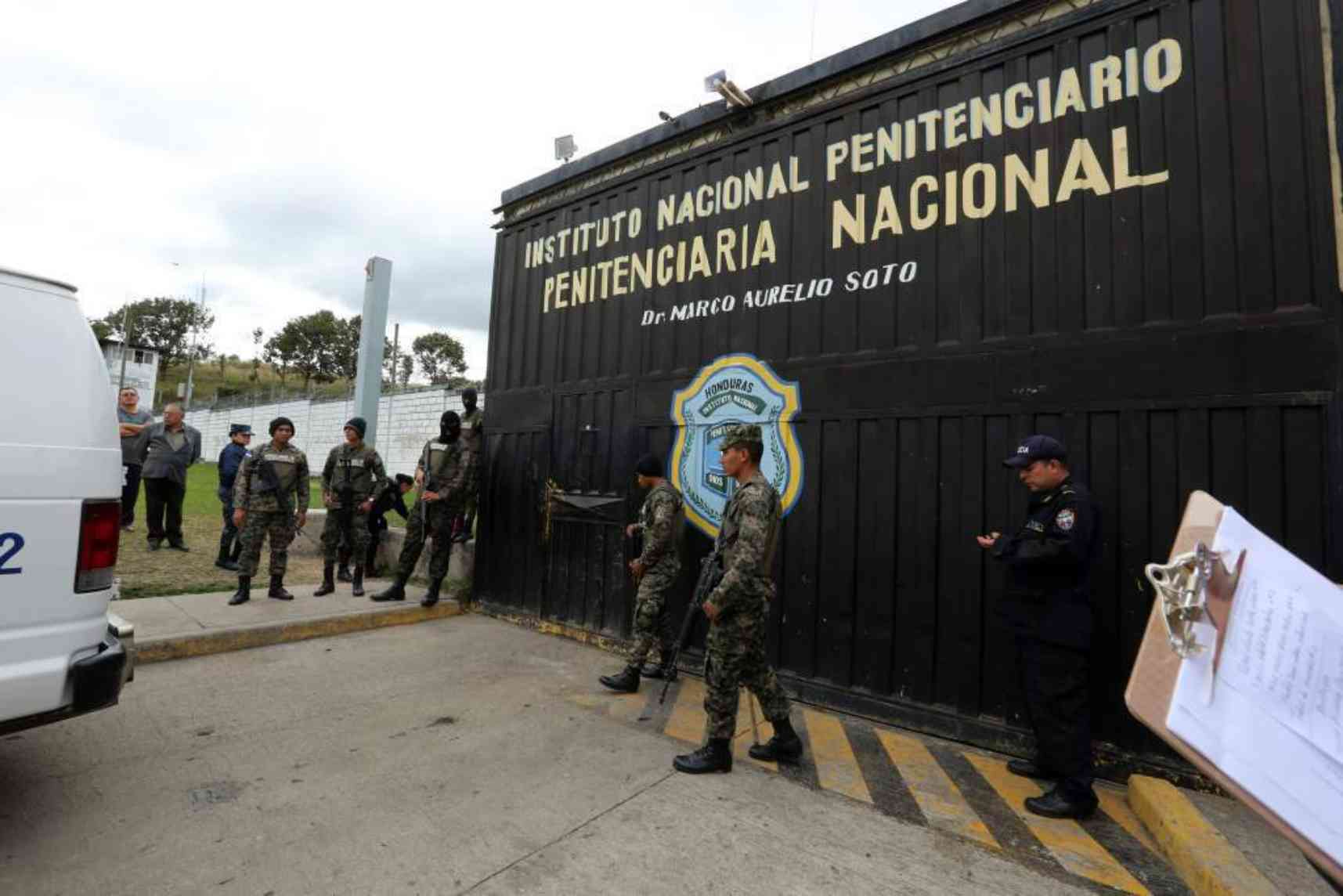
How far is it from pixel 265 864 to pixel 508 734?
1.36 meters

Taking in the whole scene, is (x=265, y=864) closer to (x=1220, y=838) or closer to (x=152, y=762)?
(x=152, y=762)

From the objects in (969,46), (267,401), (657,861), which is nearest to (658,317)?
(969,46)

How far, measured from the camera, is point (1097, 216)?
349 cm

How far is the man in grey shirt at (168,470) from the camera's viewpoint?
7.30m

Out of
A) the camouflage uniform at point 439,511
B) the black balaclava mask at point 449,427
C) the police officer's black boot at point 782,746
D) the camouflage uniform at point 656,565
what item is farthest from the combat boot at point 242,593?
the police officer's black boot at point 782,746

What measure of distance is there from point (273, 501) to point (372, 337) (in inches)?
98.9

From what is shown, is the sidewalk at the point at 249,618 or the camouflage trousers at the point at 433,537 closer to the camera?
the sidewalk at the point at 249,618

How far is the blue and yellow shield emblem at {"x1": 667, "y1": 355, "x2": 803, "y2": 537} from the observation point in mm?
4488

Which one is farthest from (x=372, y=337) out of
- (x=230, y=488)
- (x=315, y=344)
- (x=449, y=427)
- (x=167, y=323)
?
(x=167, y=323)

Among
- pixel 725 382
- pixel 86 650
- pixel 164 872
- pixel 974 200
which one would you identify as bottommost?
pixel 164 872

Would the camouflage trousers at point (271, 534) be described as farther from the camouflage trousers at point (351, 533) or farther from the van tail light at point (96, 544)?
the van tail light at point (96, 544)

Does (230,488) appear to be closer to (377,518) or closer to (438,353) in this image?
(377,518)

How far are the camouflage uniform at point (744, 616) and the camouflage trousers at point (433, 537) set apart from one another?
388cm

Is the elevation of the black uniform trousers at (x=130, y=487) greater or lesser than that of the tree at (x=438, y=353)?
lesser
